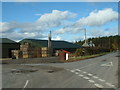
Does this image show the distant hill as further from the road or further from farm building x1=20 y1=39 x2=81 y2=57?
the road

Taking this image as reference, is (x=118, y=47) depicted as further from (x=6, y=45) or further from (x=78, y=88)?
(x=78, y=88)

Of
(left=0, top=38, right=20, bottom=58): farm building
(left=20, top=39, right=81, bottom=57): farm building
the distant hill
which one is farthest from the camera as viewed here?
the distant hill

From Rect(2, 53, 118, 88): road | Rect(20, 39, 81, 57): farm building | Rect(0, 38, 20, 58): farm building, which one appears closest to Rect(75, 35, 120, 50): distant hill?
Rect(20, 39, 81, 57): farm building

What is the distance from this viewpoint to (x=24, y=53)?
47781 millimetres

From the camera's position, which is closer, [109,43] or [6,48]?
[6,48]

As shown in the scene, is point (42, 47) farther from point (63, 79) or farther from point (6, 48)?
point (63, 79)

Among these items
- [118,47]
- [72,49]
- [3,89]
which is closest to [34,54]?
[72,49]

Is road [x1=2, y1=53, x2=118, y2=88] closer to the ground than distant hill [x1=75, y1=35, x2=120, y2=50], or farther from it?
closer to the ground

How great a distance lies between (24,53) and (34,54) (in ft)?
10.2

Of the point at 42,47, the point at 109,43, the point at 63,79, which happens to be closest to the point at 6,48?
the point at 42,47

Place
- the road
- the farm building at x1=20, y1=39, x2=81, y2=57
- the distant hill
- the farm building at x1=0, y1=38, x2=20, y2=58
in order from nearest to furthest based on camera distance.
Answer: the road → the farm building at x1=0, y1=38, x2=20, y2=58 → the farm building at x1=20, y1=39, x2=81, y2=57 → the distant hill

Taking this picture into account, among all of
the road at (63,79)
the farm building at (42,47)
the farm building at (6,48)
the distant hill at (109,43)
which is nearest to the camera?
the road at (63,79)

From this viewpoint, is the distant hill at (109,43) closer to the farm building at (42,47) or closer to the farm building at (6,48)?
the farm building at (42,47)

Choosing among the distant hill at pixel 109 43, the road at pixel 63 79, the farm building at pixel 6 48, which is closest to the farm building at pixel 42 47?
the farm building at pixel 6 48
